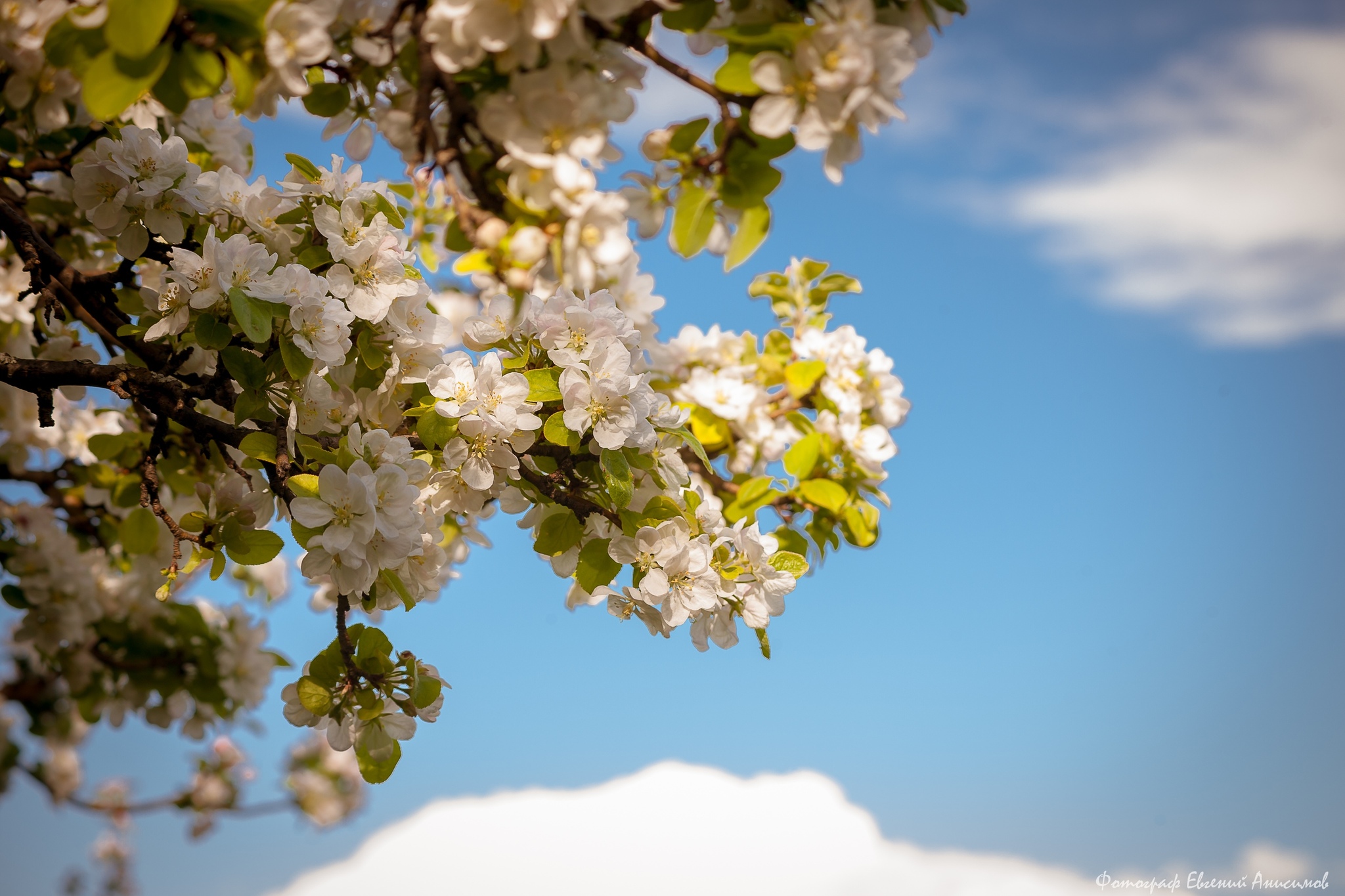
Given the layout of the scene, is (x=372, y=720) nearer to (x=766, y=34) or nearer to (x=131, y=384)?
(x=131, y=384)

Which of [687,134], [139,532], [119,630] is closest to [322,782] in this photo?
[119,630]

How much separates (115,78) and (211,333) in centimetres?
45

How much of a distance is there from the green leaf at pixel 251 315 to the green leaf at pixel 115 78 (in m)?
0.34

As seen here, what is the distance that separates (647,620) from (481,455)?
37 cm

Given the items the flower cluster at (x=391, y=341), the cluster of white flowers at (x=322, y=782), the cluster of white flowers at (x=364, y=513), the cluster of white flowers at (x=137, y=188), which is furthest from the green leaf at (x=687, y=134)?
the cluster of white flowers at (x=322, y=782)

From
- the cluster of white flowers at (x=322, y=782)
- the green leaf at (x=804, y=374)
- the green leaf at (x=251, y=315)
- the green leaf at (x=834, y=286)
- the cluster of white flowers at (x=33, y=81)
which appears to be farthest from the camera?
the cluster of white flowers at (x=322, y=782)

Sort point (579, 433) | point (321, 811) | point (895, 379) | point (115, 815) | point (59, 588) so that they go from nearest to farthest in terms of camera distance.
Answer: point (579, 433) → point (895, 379) → point (59, 588) → point (115, 815) → point (321, 811)

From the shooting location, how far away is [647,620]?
59.4 inches

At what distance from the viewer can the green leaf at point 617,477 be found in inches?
55.1

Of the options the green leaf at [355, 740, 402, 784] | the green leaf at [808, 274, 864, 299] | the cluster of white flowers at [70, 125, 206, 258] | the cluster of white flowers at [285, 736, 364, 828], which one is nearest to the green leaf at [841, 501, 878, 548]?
the green leaf at [808, 274, 864, 299]

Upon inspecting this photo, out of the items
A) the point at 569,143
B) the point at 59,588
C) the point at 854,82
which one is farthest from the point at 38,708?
the point at 854,82

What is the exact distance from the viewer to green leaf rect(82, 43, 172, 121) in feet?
Result: 3.40

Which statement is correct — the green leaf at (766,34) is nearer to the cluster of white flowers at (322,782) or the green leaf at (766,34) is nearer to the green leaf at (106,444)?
Answer: the green leaf at (106,444)

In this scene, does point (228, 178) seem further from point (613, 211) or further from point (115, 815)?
point (115, 815)
